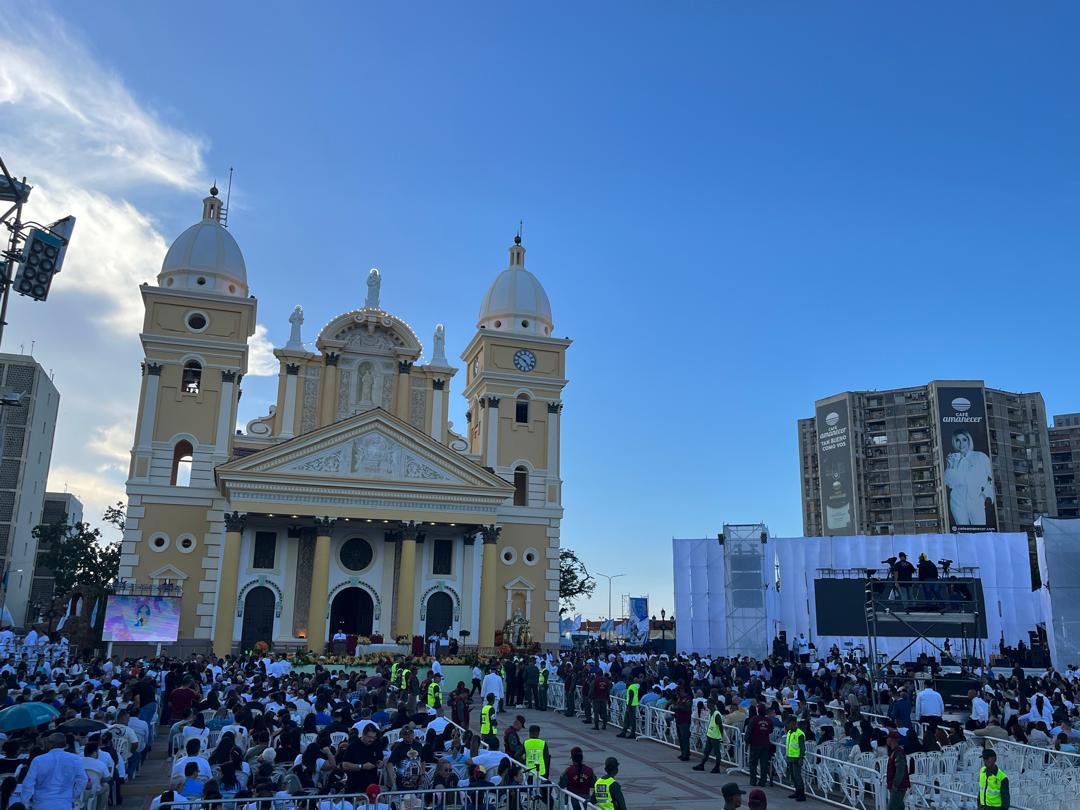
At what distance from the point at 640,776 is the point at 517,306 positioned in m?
33.9

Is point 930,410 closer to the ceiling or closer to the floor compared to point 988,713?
closer to the ceiling

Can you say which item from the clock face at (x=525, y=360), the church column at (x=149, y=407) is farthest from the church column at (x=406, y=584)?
the church column at (x=149, y=407)

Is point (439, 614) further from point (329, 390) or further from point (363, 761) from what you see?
point (363, 761)

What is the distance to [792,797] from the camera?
15.4 meters

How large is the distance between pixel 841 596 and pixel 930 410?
5926 centimetres

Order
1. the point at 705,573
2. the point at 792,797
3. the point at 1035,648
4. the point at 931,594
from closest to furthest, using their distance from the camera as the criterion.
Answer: the point at 792,797, the point at 931,594, the point at 1035,648, the point at 705,573

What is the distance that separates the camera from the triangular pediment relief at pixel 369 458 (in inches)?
1478

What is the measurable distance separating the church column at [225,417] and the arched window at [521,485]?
13.6 metres

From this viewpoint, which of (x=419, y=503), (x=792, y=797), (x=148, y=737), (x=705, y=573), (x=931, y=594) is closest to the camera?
(x=792, y=797)

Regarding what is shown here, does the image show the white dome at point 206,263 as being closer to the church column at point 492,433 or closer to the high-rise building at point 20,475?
the church column at point 492,433

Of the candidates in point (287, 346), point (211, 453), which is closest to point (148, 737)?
point (211, 453)

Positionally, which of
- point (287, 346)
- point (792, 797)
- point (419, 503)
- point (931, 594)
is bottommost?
point (792, 797)

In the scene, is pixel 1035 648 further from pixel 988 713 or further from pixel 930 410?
pixel 930 410

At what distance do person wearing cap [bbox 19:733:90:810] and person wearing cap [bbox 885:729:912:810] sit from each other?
1029cm
